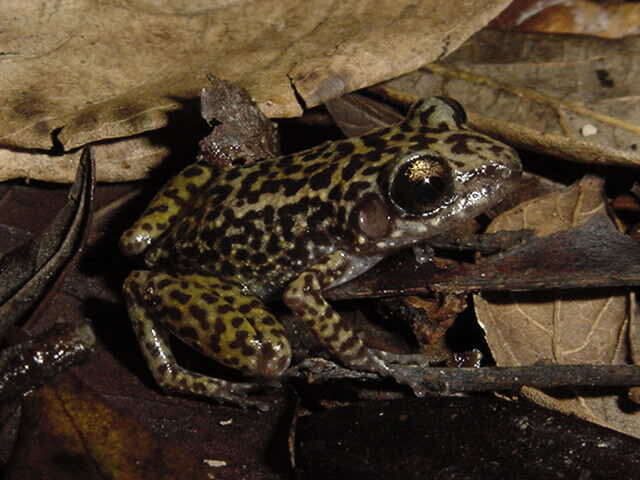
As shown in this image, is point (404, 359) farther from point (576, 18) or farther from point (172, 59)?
point (576, 18)

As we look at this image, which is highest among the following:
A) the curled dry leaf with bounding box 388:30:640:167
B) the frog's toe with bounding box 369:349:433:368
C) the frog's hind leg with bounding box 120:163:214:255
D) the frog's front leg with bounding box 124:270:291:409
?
the curled dry leaf with bounding box 388:30:640:167

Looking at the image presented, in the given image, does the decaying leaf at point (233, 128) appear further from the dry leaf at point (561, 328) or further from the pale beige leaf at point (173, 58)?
the dry leaf at point (561, 328)

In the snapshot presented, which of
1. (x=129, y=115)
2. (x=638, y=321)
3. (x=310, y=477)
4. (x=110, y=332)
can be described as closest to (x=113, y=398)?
(x=110, y=332)

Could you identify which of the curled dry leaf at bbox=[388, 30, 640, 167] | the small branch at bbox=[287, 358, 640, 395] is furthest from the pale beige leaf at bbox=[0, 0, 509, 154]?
the small branch at bbox=[287, 358, 640, 395]

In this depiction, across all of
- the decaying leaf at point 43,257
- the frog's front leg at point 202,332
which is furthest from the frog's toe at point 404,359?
the decaying leaf at point 43,257

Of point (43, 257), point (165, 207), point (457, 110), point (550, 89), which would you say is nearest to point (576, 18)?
point (550, 89)

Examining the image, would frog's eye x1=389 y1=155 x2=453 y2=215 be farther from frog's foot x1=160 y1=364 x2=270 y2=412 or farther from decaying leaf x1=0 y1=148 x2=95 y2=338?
decaying leaf x1=0 y1=148 x2=95 y2=338

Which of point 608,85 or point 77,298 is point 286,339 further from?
point 608,85
